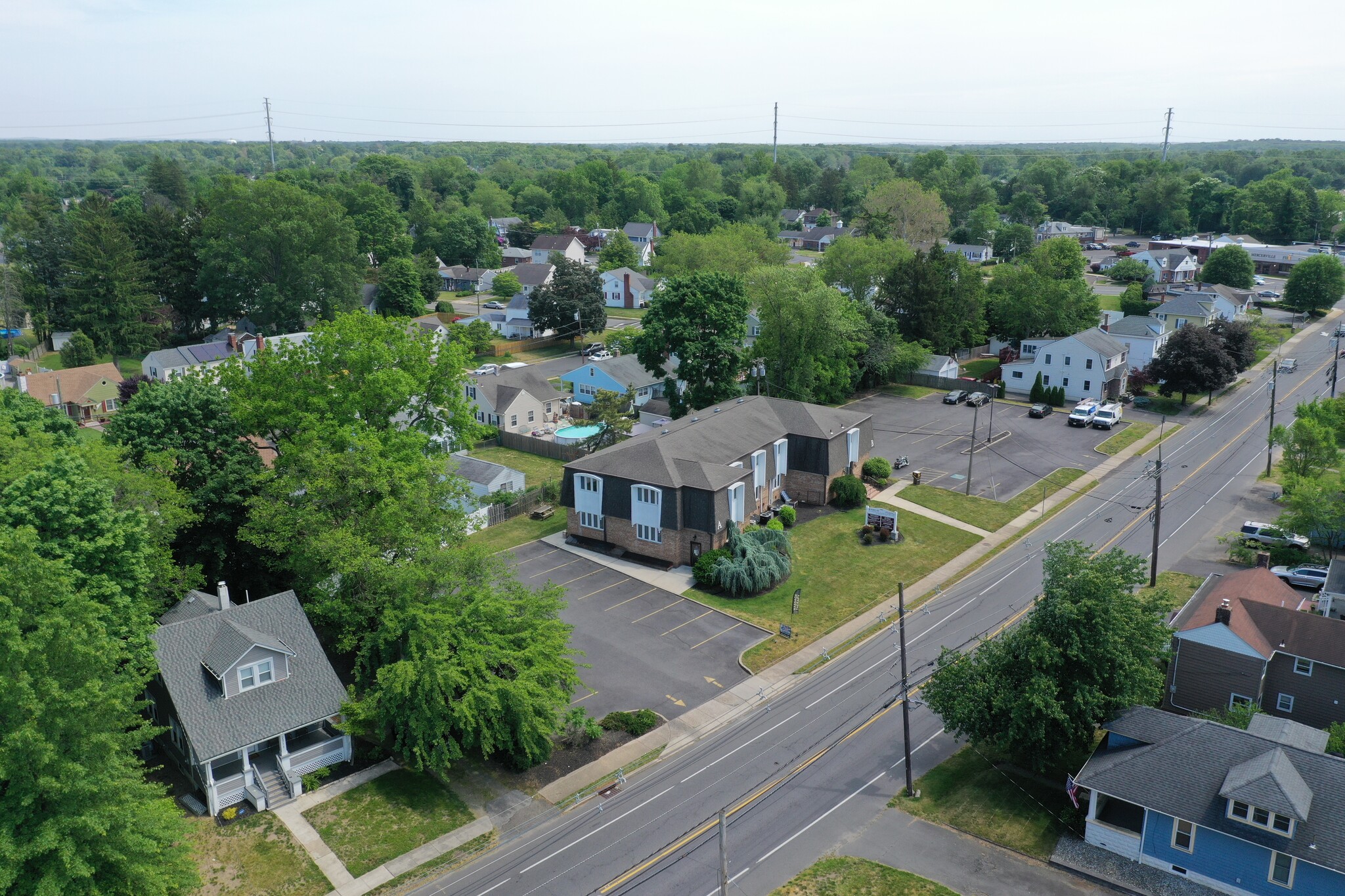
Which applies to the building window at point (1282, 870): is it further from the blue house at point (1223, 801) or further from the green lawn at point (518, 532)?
the green lawn at point (518, 532)

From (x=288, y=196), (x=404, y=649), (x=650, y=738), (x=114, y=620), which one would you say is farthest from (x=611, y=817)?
(x=288, y=196)

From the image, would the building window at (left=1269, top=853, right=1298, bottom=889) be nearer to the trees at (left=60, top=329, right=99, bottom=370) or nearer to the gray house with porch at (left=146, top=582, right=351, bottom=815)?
the gray house with porch at (left=146, top=582, right=351, bottom=815)

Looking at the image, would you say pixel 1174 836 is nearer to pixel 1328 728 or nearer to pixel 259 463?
pixel 1328 728

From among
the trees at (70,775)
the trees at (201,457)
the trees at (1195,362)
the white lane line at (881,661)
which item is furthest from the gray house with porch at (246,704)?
the trees at (1195,362)

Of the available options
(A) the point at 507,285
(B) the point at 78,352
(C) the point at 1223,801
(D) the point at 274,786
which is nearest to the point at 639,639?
(D) the point at 274,786

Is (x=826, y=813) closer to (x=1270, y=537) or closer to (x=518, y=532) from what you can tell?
(x=518, y=532)
